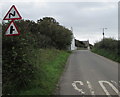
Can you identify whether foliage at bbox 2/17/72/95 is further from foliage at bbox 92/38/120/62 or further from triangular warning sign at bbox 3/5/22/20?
foliage at bbox 92/38/120/62

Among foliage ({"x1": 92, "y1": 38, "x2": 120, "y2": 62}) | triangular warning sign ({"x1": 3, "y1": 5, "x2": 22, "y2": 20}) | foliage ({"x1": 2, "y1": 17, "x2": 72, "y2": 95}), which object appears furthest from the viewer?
foliage ({"x1": 92, "y1": 38, "x2": 120, "y2": 62})

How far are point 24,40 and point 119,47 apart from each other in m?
19.9

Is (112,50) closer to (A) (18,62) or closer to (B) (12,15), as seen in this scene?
(A) (18,62)

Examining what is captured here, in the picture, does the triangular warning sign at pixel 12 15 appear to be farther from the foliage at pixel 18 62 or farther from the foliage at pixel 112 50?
the foliage at pixel 112 50

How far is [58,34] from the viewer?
46.1 meters

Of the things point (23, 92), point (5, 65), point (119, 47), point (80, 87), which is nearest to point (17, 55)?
point (5, 65)

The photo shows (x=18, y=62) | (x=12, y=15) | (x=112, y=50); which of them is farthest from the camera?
(x=112, y=50)

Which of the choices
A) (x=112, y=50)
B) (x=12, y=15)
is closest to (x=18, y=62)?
(x=12, y=15)

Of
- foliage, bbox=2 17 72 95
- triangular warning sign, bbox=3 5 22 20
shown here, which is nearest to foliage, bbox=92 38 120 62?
foliage, bbox=2 17 72 95

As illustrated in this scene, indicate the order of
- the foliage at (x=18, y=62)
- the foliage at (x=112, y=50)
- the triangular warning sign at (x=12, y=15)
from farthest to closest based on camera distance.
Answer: the foliage at (x=112, y=50)
the foliage at (x=18, y=62)
the triangular warning sign at (x=12, y=15)

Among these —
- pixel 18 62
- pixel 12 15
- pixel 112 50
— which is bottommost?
pixel 18 62

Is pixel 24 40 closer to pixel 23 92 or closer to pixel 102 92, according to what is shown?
pixel 23 92

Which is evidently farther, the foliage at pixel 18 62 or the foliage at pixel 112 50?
the foliage at pixel 112 50

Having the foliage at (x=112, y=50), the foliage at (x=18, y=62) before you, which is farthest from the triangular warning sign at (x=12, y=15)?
the foliage at (x=112, y=50)
